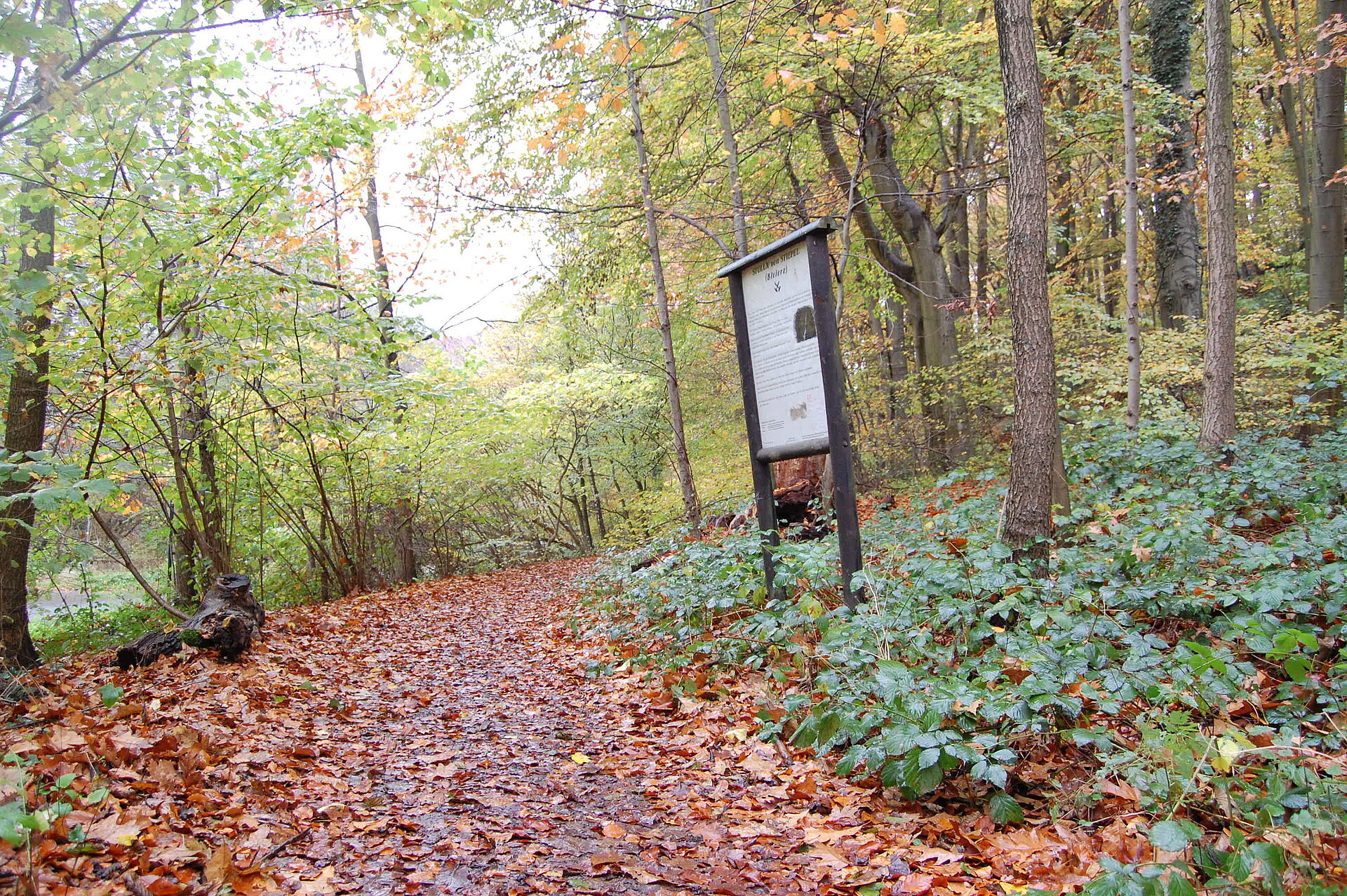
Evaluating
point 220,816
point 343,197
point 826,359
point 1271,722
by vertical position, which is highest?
point 343,197

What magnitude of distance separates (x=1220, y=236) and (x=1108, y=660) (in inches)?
241

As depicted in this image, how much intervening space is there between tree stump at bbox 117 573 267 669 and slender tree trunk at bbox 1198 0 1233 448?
8878mm

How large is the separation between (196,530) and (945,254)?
13.7m

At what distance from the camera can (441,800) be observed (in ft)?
10.9

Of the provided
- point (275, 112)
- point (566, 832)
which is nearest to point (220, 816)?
point (566, 832)

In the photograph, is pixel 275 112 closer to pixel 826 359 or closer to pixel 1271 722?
pixel 826 359

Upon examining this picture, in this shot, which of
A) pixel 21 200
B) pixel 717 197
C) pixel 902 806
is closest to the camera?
pixel 902 806

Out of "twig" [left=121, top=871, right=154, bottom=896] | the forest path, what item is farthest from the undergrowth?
"twig" [left=121, top=871, right=154, bottom=896]

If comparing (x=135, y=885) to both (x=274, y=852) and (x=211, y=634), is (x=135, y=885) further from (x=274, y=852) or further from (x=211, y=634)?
(x=211, y=634)

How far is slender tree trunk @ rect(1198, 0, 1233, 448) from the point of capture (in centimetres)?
718

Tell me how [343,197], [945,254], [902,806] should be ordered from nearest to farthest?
[902,806] < [343,197] < [945,254]

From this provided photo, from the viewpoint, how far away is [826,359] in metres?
4.81

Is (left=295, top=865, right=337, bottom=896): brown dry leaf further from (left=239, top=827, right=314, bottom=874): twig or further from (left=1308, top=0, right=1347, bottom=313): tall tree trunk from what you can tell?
(left=1308, top=0, right=1347, bottom=313): tall tree trunk

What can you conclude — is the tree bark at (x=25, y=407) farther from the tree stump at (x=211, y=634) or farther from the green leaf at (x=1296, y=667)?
the green leaf at (x=1296, y=667)
